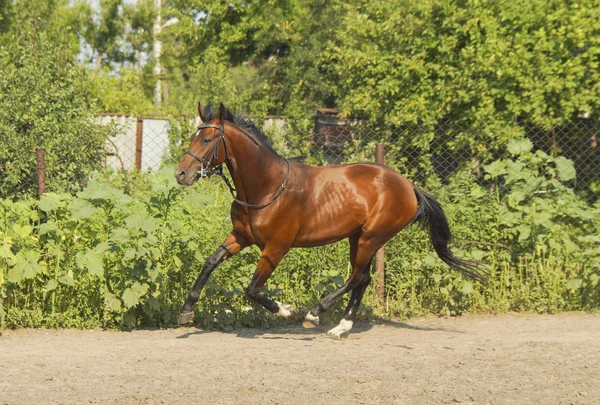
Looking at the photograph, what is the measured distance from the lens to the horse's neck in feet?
23.5

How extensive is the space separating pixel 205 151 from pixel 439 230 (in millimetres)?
2674

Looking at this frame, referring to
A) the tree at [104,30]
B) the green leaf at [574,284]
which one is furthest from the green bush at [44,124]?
the tree at [104,30]

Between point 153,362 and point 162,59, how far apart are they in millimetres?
33512

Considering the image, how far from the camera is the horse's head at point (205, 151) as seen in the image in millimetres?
6754

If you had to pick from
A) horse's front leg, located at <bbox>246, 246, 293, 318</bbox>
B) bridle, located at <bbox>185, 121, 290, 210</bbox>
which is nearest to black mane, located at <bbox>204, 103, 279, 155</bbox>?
bridle, located at <bbox>185, 121, 290, 210</bbox>

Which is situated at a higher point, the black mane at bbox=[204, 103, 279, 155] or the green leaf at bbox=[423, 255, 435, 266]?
the black mane at bbox=[204, 103, 279, 155]

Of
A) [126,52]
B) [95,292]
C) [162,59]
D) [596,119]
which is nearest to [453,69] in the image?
[596,119]

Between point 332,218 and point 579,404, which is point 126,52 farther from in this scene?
point 579,404

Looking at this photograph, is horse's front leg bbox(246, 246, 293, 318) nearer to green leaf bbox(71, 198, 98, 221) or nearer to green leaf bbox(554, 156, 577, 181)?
green leaf bbox(71, 198, 98, 221)

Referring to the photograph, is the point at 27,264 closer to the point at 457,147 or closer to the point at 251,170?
the point at 251,170

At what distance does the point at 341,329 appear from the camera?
7.76 meters

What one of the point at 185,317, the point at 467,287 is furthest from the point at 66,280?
the point at 467,287

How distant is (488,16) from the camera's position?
44.9 ft

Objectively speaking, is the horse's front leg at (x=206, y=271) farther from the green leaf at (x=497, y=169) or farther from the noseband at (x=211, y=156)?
the green leaf at (x=497, y=169)
